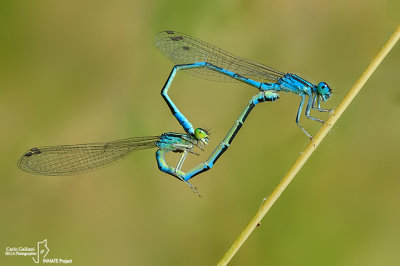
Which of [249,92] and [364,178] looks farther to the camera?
[249,92]

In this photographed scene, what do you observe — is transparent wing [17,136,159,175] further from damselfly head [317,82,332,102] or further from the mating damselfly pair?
damselfly head [317,82,332,102]

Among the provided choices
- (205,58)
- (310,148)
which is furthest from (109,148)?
(310,148)

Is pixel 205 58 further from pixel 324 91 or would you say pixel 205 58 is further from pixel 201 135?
pixel 324 91

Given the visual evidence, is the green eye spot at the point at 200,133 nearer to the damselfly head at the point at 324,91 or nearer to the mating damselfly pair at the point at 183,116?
the mating damselfly pair at the point at 183,116

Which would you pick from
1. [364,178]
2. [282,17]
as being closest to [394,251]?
[364,178]

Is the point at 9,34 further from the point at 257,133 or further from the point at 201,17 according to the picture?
the point at 257,133

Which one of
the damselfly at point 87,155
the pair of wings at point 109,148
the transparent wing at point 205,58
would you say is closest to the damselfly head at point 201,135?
the damselfly at point 87,155
